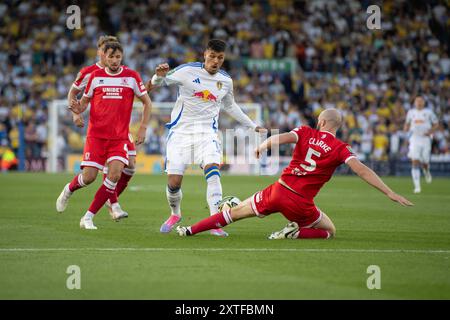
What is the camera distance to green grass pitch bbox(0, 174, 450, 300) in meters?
7.10

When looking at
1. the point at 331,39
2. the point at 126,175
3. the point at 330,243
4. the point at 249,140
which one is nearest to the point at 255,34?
the point at 331,39

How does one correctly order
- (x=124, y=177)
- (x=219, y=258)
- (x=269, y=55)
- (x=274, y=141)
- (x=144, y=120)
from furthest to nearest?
(x=269, y=55) → (x=124, y=177) → (x=144, y=120) → (x=274, y=141) → (x=219, y=258)

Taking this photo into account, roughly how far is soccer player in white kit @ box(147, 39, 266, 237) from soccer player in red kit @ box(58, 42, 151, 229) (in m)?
0.47

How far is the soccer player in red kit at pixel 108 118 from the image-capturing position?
11781 millimetres

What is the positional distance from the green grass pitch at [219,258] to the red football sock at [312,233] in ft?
0.58

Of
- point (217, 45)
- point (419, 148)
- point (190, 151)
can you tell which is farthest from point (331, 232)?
point (419, 148)

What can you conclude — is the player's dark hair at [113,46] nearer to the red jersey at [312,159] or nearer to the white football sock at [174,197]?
the white football sock at [174,197]

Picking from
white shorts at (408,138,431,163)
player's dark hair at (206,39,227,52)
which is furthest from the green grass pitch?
white shorts at (408,138,431,163)

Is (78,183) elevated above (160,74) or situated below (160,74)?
below

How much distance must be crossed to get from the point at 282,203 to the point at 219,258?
161 cm

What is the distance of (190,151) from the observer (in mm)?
11469

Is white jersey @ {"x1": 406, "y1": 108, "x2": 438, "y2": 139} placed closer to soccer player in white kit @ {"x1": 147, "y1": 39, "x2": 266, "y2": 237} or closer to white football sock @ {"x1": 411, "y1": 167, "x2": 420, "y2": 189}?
white football sock @ {"x1": 411, "y1": 167, "x2": 420, "y2": 189}

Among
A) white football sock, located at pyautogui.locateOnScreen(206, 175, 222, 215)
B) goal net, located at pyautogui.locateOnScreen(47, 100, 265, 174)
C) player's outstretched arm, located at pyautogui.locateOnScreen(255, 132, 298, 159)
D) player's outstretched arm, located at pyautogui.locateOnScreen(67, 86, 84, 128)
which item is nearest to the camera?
player's outstretched arm, located at pyautogui.locateOnScreen(255, 132, 298, 159)

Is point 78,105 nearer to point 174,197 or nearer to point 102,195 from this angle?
point 102,195
